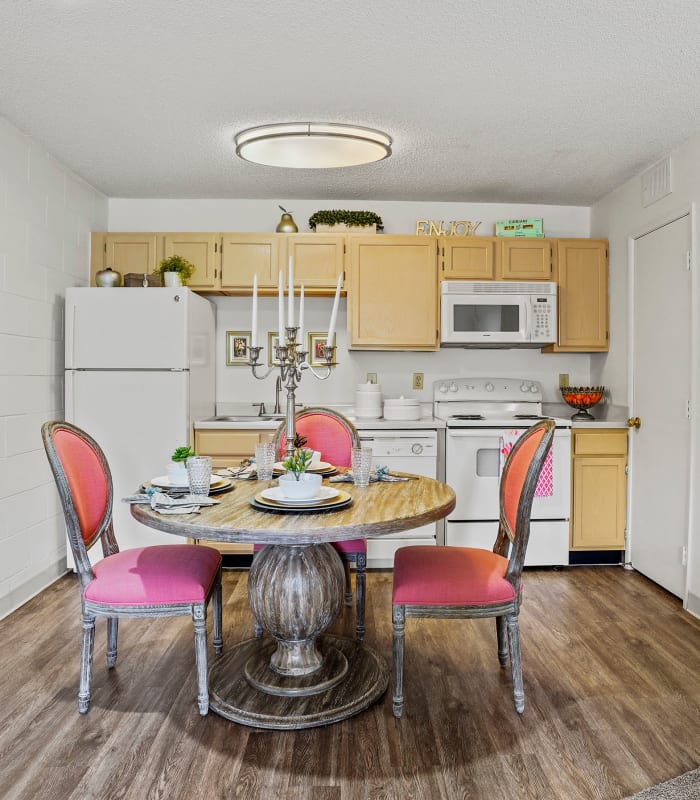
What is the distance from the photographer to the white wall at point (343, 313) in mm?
4465

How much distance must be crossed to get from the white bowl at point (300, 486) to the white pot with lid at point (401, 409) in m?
2.09

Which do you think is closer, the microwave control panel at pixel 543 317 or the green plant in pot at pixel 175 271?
the green plant in pot at pixel 175 271

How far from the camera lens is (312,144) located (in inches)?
123

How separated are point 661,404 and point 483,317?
47.2 inches

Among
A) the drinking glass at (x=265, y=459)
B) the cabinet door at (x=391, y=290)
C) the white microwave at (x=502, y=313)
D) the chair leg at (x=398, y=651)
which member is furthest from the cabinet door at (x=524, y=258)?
the chair leg at (x=398, y=651)

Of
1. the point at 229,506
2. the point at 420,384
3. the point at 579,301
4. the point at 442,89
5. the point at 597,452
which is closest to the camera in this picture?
the point at 229,506

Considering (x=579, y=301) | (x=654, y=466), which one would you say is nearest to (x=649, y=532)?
(x=654, y=466)

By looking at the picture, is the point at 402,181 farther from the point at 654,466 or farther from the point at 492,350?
the point at 654,466

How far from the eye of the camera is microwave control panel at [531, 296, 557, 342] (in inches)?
164

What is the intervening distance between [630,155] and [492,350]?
4.99 feet

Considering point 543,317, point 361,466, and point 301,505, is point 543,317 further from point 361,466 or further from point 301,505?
point 301,505

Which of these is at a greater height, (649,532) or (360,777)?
(649,532)

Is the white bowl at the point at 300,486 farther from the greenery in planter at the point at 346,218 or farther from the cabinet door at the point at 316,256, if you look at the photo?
the greenery in planter at the point at 346,218

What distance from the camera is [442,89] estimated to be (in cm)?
276
